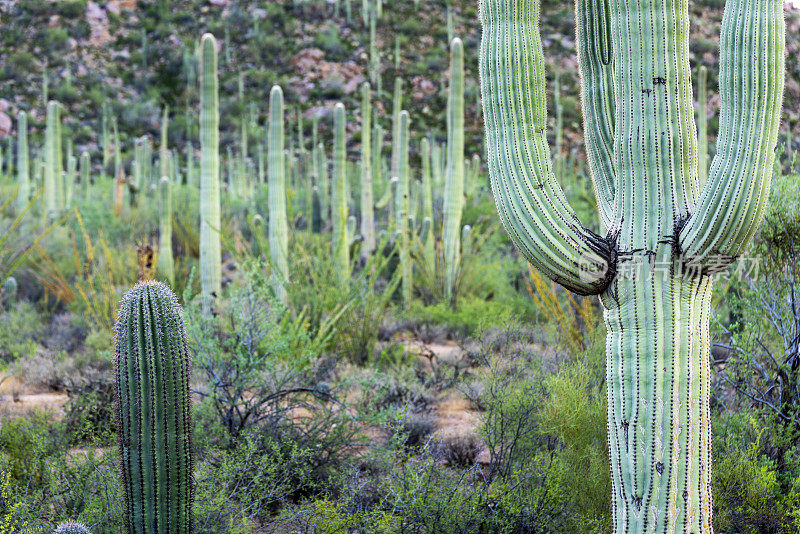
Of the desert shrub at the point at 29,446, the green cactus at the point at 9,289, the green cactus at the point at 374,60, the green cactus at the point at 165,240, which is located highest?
the green cactus at the point at 374,60

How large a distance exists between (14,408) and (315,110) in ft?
80.1

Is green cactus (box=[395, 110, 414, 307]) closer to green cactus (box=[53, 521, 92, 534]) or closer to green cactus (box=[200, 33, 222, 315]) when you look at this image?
green cactus (box=[200, 33, 222, 315])

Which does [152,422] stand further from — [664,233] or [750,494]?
[750,494]

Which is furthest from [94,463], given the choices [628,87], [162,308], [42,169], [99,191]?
[99,191]

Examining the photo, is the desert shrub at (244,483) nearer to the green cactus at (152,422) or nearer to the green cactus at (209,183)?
the green cactus at (152,422)

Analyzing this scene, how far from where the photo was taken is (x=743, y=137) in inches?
101

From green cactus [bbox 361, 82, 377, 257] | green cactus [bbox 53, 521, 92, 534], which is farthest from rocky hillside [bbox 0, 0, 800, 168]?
green cactus [bbox 53, 521, 92, 534]

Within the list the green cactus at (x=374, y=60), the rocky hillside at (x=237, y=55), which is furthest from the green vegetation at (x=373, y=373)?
the green cactus at (x=374, y=60)

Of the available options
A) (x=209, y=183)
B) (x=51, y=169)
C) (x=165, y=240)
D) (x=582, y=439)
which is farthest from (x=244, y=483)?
(x=51, y=169)

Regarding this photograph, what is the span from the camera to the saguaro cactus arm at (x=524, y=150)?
2.86 metres

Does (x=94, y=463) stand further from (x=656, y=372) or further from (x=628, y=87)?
(x=628, y=87)

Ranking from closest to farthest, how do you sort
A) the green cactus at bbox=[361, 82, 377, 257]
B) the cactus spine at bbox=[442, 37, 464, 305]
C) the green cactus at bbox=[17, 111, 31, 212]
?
the cactus spine at bbox=[442, 37, 464, 305], the green cactus at bbox=[361, 82, 377, 257], the green cactus at bbox=[17, 111, 31, 212]

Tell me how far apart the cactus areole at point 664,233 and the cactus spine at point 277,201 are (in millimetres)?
4715

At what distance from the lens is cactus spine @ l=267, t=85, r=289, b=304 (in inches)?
295
